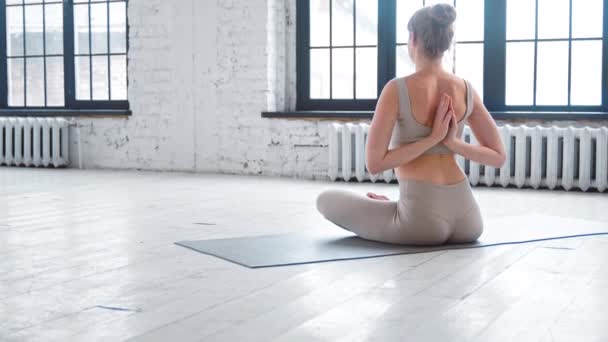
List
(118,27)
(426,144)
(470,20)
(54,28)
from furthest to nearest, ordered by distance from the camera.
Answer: (54,28) → (118,27) → (470,20) → (426,144)

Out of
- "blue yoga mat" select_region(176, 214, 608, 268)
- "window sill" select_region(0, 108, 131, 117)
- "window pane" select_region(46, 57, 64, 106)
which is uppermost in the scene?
"window pane" select_region(46, 57, 64, 106)

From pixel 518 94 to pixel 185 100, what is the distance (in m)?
3.06

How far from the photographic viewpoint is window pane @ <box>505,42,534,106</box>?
7.15 metres

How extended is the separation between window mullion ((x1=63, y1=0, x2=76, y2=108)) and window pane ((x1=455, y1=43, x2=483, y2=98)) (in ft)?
13.1

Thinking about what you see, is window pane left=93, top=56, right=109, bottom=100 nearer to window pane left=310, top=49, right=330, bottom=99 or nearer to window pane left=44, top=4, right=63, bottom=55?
window pane left=44, top=4, right=63, bottom=55

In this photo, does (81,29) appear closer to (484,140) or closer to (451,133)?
(484,140)

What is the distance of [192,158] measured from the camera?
8.28 m

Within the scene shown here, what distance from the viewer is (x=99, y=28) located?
8.86 metres

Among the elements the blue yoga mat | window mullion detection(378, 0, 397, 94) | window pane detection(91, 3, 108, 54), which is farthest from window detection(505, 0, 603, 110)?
window pane detection(91, 3, 108, 54)

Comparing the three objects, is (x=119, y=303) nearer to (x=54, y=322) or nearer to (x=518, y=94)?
(x=54, y=322)

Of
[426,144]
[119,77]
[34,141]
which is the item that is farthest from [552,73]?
[34,141]

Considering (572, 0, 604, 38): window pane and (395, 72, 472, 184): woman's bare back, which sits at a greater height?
(572, 0, 604, 38): window pane

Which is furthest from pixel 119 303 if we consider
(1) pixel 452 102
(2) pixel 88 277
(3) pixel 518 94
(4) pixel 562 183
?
(3) pixel 518 94

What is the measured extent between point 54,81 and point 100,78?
0.59 metres
